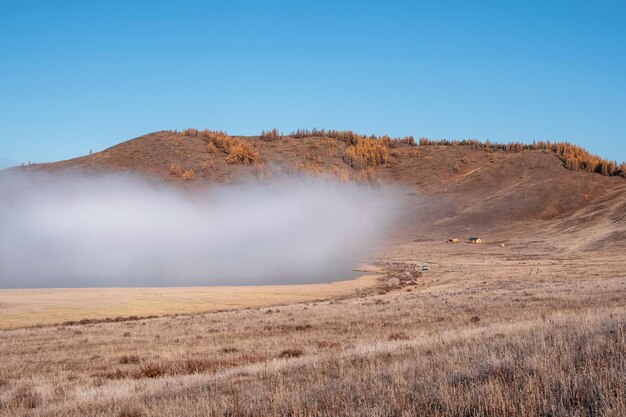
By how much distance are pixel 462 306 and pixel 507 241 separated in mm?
77914

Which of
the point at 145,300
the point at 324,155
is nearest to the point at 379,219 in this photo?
the point at 324,155

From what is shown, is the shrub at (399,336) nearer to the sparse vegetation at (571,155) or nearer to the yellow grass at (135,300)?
the yellow grass at (135,300)

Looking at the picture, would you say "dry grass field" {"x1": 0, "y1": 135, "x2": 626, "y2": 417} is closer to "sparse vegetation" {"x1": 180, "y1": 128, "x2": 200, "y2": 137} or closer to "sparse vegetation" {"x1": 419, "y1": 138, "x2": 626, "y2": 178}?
"sparse vegetation" {"x1": 419, "y1": 138, "x2": 626, "y2": 178}

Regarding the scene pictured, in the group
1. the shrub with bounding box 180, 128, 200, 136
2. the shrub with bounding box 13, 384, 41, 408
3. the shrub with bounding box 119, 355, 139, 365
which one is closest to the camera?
the shrub with bounding box 13, 384, 41, 408

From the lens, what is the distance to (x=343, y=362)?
12.0 m

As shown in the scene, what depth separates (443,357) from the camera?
1097 cm

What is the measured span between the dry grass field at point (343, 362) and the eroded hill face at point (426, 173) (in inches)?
3071

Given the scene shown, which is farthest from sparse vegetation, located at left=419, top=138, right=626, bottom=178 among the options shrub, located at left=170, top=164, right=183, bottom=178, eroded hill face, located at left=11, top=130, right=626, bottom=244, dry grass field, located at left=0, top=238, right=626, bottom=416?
dry grass field, located at left=0, top=238, right=626, bottom=416

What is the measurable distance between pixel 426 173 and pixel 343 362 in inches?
6281

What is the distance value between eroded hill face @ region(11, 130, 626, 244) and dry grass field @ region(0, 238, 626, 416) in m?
78.0

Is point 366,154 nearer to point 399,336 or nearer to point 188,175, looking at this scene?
point 188,175

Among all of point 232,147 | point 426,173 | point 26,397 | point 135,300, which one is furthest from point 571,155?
point 26,397

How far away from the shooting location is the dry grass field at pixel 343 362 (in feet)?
23.0

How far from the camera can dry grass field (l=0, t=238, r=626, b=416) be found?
7.00 metres
